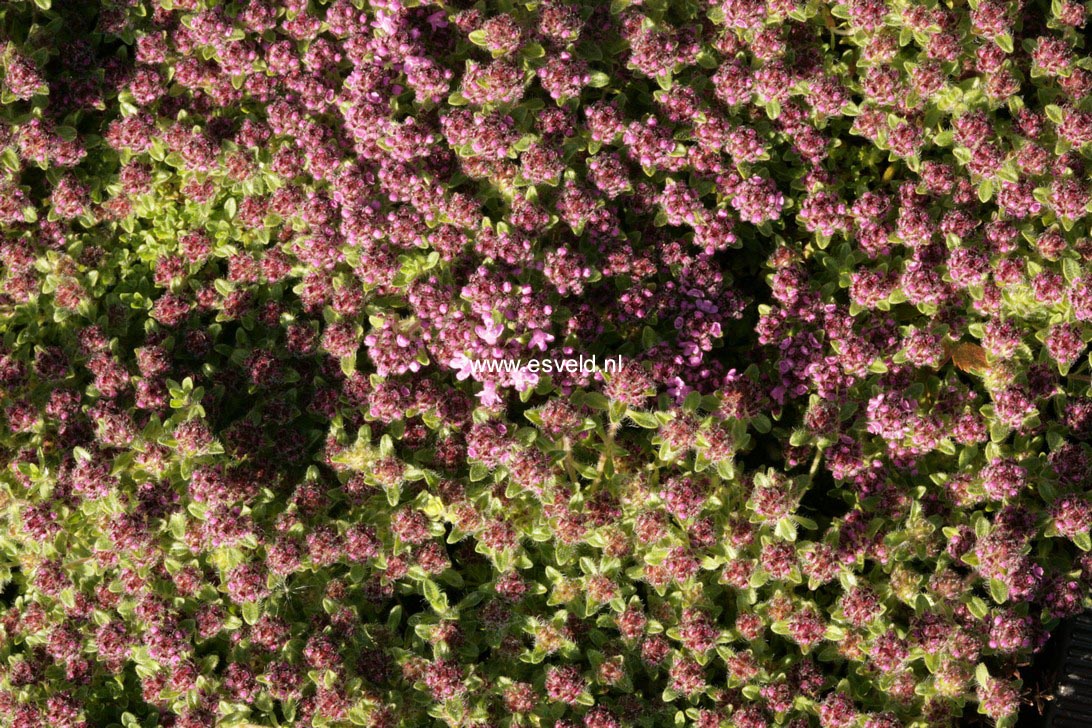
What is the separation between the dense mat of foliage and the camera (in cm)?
521

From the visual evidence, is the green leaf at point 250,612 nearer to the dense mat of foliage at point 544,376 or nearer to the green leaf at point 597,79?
the dense mat of foliage at point 544,376

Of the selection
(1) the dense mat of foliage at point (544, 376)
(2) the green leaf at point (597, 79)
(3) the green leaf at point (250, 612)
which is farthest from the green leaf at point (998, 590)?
(3) the green leaf at point (250, 612)

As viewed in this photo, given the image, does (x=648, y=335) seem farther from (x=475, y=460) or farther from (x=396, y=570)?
(x=396, y=570)

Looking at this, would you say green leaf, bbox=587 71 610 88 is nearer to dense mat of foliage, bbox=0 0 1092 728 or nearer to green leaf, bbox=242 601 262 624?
dense mat of foliage, bbox=0 0 1092 728

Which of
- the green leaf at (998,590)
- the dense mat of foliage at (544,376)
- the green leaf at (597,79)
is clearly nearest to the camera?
the green leaf at (998,590)

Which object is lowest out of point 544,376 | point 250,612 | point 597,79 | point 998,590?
point 250,612

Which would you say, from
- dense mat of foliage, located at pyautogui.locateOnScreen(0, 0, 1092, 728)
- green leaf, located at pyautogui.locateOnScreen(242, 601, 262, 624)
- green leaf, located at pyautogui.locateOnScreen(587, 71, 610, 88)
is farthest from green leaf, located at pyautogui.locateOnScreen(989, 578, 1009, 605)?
green leaf, located at pyautogui.locateOnScreen(242, 601, 262, 624)

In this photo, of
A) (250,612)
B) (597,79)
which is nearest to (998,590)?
(597,79)

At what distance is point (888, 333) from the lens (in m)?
5.59

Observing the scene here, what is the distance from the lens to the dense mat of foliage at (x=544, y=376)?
205 inches

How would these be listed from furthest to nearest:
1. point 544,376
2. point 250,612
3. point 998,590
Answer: point 544,376 < point 250,612 < point 998,590

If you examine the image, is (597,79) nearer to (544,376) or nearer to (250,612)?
(544,376)

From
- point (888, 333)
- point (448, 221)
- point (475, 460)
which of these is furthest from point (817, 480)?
point (448, 221)

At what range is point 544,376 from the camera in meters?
5.38
